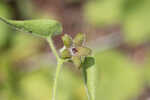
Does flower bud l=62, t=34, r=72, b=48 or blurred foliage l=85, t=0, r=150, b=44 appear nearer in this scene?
flower bud l=62, t=34, r=72, b=48

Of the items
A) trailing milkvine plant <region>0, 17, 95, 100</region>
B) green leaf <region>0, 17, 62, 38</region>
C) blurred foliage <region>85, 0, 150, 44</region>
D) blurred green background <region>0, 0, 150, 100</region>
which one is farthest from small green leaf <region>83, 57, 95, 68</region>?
blurred foliage <region>85, 0, 150, 44</region>

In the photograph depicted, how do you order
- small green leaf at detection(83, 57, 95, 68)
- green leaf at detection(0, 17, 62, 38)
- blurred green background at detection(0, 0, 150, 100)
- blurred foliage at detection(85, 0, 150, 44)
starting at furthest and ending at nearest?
blurred foliage at detection(85, 0, 150, 44), blurred green background at detection(0, 0, 150, 100), small green leaf at detection(83, 57, 95, 68), green leaf at detection(0, 17, 62, 38)

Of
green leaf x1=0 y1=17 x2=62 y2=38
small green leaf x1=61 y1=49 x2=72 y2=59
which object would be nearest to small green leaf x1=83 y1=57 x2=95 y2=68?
small green leaf x1=61 y1=49 x2=72 y2=59

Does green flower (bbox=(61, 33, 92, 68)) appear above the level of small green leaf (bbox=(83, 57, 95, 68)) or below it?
above

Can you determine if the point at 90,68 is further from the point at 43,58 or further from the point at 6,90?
the point at 43,58

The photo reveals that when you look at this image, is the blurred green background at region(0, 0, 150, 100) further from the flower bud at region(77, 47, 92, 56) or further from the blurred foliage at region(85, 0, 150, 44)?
the flower bud at region(77, 47, 92, 56)

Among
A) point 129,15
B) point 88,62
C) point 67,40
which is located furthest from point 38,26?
point 129,15

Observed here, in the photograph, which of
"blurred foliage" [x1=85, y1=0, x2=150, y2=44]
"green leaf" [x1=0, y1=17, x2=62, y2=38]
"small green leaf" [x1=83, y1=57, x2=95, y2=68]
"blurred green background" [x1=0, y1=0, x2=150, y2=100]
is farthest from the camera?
"blurred foliage" [x1=85, y1=0, x2=150, y2=44]

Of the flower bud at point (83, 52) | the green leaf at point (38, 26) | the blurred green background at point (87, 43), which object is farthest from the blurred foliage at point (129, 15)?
the flower bud at point (83, 52)
